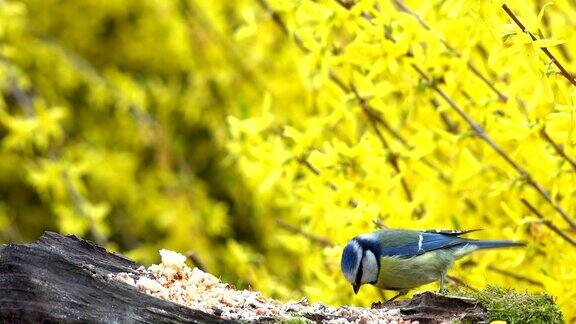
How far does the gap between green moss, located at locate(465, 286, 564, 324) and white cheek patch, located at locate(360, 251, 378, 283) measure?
0.75 metres

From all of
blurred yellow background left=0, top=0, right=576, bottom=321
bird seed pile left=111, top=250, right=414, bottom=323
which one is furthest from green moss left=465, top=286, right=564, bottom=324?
blurred yellow background left=0, top=0, right=576, bottom=321

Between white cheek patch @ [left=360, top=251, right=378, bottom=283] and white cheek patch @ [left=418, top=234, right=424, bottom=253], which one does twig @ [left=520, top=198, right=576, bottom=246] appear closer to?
white cheek patch @ [left=418, top=234, right=424, bottom=253]

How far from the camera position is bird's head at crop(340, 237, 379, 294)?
10.4 feet

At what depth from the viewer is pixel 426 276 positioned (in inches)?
131

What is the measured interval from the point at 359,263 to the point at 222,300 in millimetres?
829

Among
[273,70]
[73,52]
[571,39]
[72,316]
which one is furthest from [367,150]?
[73,52]

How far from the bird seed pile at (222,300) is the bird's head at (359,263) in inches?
24.9

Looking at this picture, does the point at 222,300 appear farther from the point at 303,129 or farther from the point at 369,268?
the point at 303,129

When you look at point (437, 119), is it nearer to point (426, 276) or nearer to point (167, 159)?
point (426, 276)

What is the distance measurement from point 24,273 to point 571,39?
234 cm

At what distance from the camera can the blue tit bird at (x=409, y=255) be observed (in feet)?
10.8

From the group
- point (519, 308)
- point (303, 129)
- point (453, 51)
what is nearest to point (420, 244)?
point (453, 51)

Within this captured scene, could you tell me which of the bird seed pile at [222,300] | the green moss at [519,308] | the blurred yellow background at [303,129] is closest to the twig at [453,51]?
the blurred yellow background at [303,129]

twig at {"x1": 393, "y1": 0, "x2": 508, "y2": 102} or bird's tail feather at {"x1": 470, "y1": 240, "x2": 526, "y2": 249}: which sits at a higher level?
twig at {"x1": 393, "y1": 0, "x2": 508, "y2": 102}
